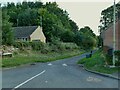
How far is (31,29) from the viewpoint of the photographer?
3529 inches

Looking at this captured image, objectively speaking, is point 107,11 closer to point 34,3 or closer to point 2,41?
point 2,41

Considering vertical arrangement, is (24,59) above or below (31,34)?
below

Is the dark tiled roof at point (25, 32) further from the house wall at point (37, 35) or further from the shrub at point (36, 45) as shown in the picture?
the shrub at point (36, 45)

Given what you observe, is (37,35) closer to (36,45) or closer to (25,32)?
(25,32)

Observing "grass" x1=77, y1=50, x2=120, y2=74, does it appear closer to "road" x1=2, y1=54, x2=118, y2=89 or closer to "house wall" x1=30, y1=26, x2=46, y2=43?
"road" x1=2, y1=54, x2=118, y2=89

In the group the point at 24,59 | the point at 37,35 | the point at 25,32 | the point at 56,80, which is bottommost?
the point at 24,59

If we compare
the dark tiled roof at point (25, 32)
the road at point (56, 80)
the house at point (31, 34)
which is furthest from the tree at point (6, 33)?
the road at point (56, 80)

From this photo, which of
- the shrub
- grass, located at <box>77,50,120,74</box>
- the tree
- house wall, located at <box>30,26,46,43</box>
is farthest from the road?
house wall, located at <box>30,26,46,43</box>

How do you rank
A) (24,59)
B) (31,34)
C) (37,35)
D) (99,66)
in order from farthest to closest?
(37,35), (31,34), (24,59), (99,66)

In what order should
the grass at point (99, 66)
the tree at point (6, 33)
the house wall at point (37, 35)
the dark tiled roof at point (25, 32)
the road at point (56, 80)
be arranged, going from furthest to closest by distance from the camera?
the dark tiled roof at point (25, 32), the house wall at point (37, 35), the tree at point (6, 33), the grass at point (99, 66), the road at point (56, 80)

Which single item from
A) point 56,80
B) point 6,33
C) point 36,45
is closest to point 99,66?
point 56,80

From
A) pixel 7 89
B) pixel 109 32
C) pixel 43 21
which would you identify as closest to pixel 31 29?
pixel 43 21

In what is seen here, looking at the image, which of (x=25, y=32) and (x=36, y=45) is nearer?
(x=36, y=45)

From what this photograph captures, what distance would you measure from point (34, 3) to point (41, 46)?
73.5 meters
